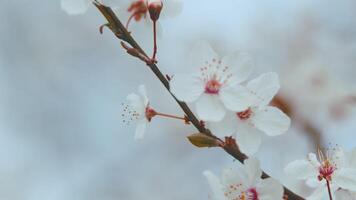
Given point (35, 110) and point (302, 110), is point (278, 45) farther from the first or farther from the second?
point (35, 110)

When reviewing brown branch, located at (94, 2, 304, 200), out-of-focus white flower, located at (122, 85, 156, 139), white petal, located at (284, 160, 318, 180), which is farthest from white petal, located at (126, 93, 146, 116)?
white petal, located at (284, 160, 318, 180)

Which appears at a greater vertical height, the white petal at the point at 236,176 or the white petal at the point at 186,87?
the white petal at the point at 186,87

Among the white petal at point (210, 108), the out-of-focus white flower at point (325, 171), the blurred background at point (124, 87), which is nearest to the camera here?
the white petal at point (210, 108)

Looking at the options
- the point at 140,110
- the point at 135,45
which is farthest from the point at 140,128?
the point at 135,45

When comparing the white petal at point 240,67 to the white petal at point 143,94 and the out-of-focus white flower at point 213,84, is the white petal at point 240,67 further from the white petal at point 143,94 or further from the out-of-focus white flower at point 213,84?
the white petal at point 143,94

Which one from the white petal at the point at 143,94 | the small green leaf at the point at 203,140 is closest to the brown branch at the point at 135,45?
the small green leaf at the point at 203,140

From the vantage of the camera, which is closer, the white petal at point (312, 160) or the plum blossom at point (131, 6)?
the plum blossom at point (131, 6)
